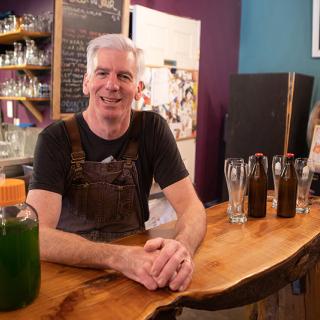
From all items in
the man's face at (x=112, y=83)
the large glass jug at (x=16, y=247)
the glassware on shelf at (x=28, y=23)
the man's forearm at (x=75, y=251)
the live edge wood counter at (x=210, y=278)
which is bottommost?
the live edge wood counter at (x=210, y=278)

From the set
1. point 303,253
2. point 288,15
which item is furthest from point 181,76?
point 303,253

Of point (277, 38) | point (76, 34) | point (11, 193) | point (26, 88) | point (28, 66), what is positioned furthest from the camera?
point (277, 38)

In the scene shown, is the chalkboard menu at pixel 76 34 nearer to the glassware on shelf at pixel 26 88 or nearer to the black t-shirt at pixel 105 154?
the glassware on shelf at pixel 26 88

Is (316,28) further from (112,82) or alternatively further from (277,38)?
(112,82)

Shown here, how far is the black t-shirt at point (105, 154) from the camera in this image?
148 cm

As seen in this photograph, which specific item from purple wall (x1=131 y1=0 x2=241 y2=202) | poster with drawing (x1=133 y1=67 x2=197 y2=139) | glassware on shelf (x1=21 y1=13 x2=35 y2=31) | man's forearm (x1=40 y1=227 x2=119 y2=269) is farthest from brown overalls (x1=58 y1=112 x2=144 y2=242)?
purple wall (x1=131 y1=0 x2=241 y2=202)

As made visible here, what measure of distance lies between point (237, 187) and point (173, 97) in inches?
98.1

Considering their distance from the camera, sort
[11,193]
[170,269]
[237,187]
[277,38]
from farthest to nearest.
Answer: [277,38]
[237,187]
[170,269]
[11,193]

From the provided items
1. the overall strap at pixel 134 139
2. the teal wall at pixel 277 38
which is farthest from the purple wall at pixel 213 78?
the overall strap at pixel 134 139

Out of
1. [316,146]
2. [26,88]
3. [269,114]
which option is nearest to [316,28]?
[269,114]

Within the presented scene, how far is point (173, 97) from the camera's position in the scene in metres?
3.92

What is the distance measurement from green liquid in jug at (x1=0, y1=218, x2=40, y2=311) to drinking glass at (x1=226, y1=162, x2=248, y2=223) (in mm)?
848

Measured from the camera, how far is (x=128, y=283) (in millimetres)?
Result: 1024

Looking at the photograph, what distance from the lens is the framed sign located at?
3934 mm
